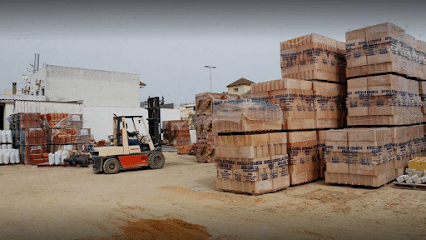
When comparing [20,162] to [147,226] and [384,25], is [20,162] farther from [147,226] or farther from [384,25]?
[384,25]

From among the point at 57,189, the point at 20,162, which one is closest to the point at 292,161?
the point at 57,189

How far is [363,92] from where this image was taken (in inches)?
351

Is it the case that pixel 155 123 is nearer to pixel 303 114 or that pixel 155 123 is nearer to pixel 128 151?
pixel 128 151

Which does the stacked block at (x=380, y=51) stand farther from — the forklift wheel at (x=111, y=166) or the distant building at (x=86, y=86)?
the distant building at (x=86, y=86)

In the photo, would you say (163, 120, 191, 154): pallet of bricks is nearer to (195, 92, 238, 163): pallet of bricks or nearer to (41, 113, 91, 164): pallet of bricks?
(195, 92, 238, 163): pallet of bricks

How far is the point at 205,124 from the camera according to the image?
15.7m

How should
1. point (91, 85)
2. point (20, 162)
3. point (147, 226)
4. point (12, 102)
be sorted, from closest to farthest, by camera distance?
point (147, 226) → point (20, 162) → point (12, 102) → point (91, 85)

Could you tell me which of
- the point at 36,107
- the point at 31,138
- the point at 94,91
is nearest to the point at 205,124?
the point at 31,138

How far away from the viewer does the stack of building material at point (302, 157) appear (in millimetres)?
8453

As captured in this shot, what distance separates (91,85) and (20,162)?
1434 centimetres

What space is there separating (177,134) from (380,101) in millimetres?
9504

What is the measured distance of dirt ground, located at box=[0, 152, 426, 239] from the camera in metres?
4.85

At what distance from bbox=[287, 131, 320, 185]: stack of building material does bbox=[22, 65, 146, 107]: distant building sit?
2630 centimetres

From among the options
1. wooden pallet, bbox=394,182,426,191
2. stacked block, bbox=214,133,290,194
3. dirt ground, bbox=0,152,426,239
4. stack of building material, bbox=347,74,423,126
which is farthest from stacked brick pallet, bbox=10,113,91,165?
wooden pallet, bbox=394,182,426,191
